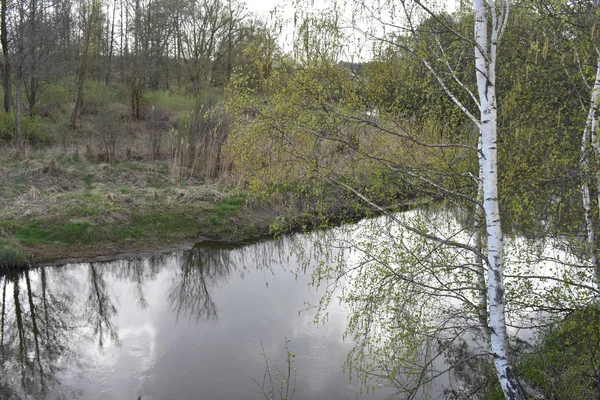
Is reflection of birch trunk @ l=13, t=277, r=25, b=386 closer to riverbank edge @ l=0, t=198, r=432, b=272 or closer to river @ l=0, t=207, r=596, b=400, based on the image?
river @ l=0, t=207, r=596, b=400

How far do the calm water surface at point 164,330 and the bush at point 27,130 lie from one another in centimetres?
745

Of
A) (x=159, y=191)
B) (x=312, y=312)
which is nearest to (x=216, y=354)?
(x=312, y=312)

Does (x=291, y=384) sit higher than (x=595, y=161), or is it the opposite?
(x=595, y=161)

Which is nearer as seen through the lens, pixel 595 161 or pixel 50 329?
pixel 595 161

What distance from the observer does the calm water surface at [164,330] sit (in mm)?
6059

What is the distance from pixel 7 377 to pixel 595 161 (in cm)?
667

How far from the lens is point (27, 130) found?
15180 mm

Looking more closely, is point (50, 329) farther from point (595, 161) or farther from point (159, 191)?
point (595, 161)

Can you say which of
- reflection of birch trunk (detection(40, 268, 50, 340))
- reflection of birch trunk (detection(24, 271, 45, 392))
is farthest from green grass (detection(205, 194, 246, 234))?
reflection of birch trunk (detection(24, 271, 45, 392))

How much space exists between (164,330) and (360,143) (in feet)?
13.8

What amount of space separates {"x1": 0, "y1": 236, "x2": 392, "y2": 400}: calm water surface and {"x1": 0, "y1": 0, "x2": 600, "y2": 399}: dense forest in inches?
26.0

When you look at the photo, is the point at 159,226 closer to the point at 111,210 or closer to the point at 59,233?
the point at 111,210

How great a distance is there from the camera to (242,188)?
526 inches

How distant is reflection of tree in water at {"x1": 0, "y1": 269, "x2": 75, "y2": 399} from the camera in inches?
237
